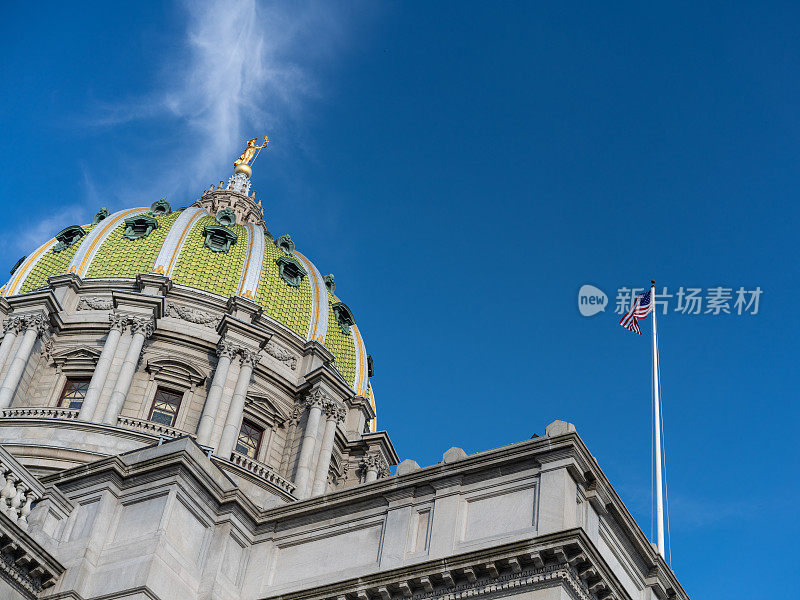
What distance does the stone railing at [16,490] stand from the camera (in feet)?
82.2

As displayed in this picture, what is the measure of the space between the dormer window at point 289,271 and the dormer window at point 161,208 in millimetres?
7360

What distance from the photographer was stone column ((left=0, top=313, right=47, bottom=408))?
4538 centimetres

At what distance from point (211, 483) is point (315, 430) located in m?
21.4

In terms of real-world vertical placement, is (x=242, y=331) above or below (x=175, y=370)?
above

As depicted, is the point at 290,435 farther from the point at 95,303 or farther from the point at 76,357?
the point at 95,303

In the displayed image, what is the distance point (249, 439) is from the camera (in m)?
48.6

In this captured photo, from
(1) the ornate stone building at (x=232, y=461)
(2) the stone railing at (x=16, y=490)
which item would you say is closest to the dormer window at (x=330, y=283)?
(1) the ornate stone building at (x=232, y=461)

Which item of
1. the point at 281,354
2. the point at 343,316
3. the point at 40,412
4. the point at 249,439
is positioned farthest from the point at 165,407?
the point at 343,316

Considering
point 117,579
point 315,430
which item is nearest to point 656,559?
point 117,579

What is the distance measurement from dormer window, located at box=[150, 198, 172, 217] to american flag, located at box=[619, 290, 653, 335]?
2829 cm

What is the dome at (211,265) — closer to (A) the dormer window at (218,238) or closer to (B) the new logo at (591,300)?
(A) the dormer window at (218,238)

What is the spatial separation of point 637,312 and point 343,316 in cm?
2078

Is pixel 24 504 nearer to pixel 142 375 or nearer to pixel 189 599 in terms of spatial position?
pixel 189 599

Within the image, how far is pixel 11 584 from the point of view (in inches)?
961
